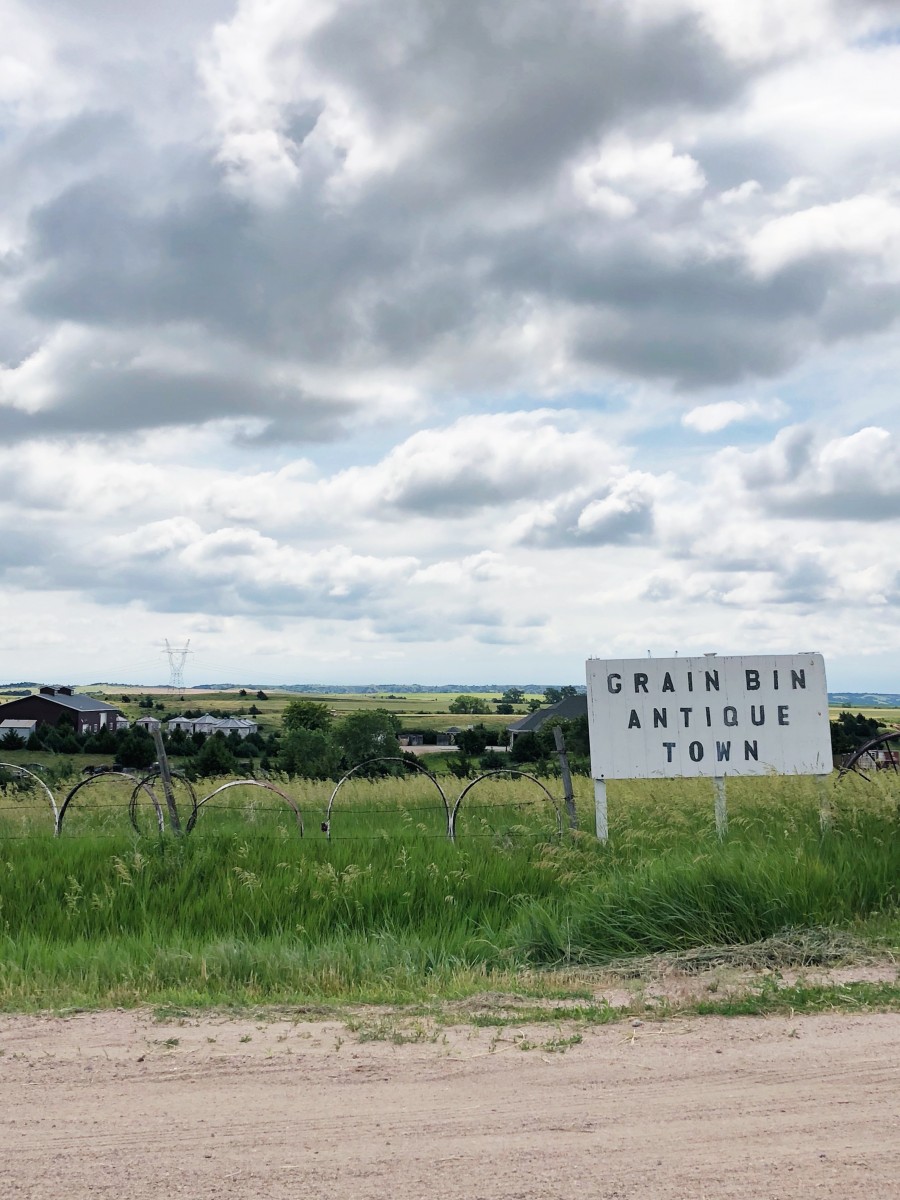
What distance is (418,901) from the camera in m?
9.52

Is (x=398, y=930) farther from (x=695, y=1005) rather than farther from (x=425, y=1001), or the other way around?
(x=695, y=1005)

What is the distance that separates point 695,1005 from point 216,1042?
2.94 metres

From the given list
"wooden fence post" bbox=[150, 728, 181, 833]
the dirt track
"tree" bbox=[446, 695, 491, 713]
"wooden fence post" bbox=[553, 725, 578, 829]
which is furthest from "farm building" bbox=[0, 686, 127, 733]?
the dirt track

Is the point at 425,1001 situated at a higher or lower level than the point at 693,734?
lower

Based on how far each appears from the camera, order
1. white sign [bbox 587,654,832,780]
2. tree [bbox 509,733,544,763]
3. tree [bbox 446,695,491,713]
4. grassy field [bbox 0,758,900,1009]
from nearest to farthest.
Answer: grassy field [bbox 0,758,900,1009], white sign [bbox 587,654,832,780], tree [bbox 509,733,544,763], tree [bbox 446,695,491,713]

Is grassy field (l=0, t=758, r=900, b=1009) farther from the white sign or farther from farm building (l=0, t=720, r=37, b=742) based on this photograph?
farm building (l=0, t=720, r=37, b=742)

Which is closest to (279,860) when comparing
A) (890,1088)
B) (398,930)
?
(398,930)

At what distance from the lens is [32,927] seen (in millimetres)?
9281

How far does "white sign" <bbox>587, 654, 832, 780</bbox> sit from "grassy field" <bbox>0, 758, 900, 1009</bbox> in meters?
0.65

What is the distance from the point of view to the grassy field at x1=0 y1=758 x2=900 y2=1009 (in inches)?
293

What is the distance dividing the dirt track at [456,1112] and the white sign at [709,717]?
6.23m

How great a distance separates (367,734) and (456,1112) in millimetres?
68585

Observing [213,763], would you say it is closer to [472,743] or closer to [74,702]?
[472,743]

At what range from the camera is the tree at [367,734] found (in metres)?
69.2
